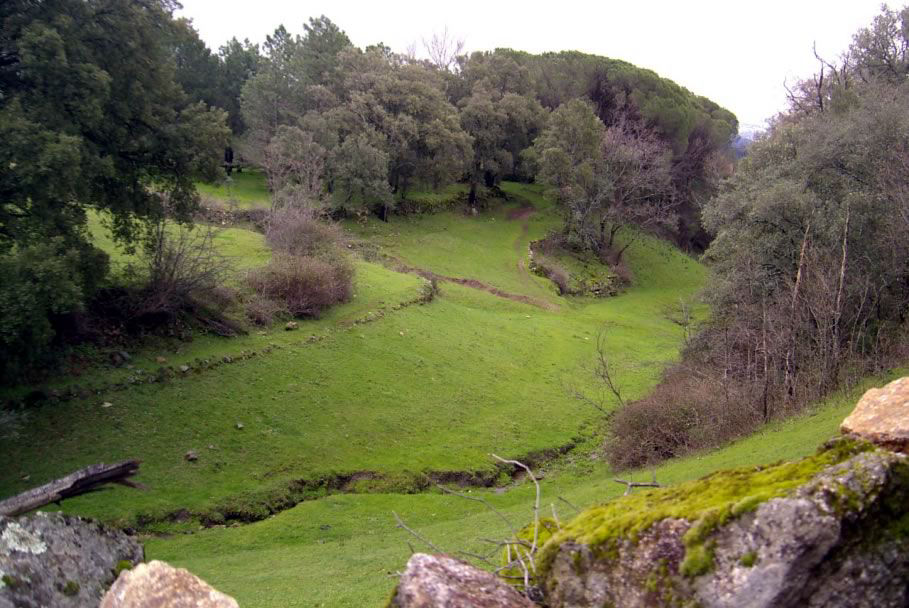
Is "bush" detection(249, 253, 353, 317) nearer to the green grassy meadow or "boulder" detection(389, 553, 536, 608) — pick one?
the green grassy meadow

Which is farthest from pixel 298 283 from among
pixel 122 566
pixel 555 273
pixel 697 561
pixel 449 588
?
pixel 555 273

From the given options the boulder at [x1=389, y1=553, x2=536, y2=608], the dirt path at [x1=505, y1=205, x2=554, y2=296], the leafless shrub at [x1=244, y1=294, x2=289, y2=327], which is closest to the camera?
the boulder at [x1=389, y1=553, x2=536, y2=608]

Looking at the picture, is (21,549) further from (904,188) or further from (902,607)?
(904,188)

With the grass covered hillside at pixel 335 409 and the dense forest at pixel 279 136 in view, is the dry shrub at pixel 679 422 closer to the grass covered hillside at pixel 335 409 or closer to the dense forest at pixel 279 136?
the grass covered hillside at pixel 335 409

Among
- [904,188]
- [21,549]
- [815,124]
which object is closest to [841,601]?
[21,549]

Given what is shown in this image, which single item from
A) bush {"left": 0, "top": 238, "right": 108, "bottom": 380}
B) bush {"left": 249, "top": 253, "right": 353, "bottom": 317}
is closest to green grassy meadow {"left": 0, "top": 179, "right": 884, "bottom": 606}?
bush {"left": 249, "top": 253, "right": 353, "bottom": 317}

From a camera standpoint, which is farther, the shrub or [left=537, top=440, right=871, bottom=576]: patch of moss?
the shrub

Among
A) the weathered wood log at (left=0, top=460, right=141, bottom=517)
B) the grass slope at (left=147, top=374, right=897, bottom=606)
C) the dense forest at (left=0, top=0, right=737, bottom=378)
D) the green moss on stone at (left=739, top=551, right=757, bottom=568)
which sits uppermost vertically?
the dense forest at (left=0, top=0, right=737, bottom=378)

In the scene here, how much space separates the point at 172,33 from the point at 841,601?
966 inches

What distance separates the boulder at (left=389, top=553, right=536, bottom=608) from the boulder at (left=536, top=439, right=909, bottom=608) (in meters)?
0.69

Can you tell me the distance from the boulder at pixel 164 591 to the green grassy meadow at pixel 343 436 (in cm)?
519

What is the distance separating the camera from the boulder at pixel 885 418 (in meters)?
5.94

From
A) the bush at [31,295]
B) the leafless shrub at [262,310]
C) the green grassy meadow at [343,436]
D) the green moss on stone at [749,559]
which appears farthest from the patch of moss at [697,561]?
the leafless shrub at [262,310]

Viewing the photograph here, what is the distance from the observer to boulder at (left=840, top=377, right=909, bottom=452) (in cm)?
594
